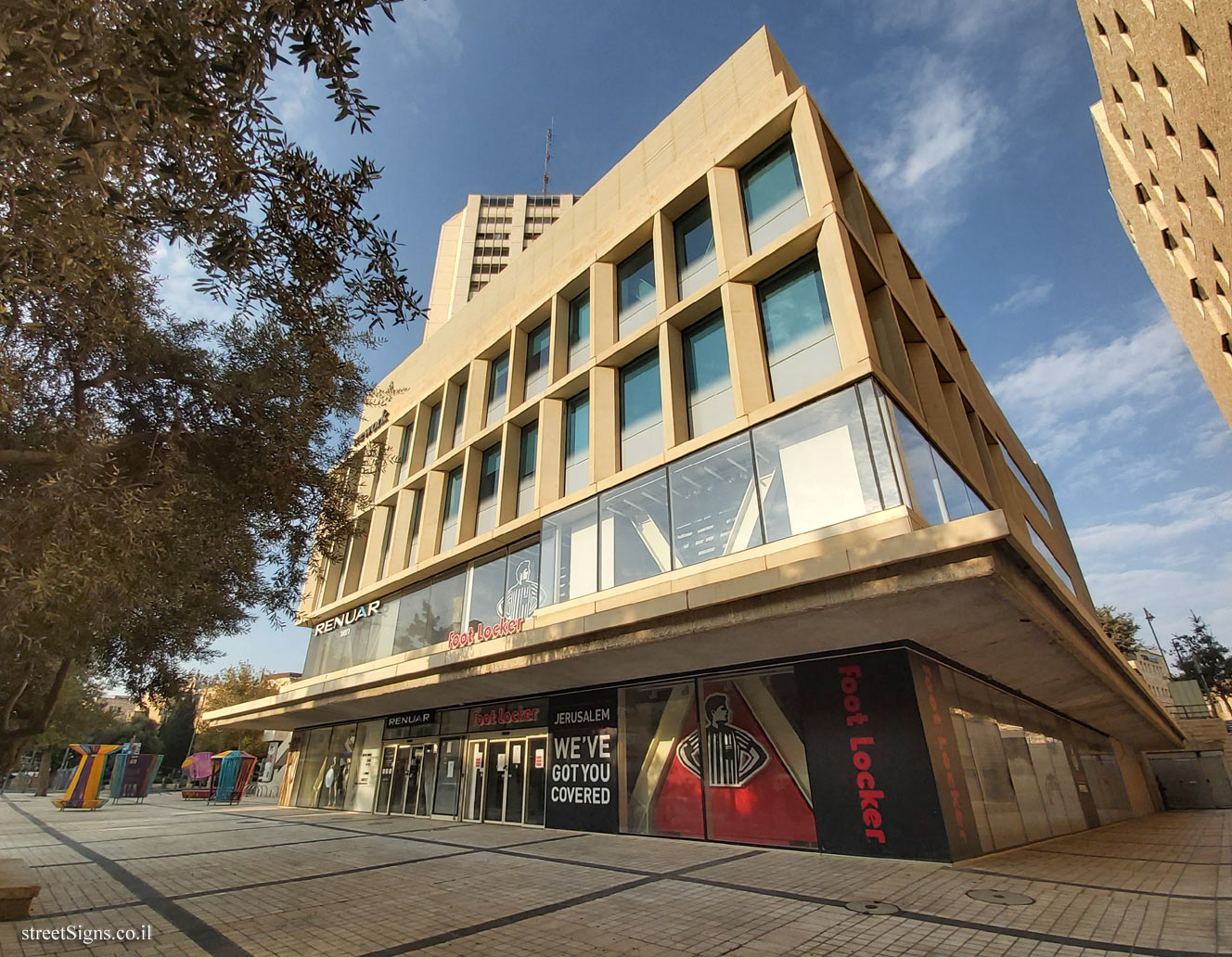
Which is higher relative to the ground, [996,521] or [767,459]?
[767,459]

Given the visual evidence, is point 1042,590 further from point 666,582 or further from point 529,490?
point 529,490

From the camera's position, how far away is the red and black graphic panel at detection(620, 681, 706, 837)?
473 inches

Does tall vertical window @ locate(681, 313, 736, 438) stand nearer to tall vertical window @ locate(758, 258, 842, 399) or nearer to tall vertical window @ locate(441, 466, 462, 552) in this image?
tall vertical window @ locate(758, 258, 842, 399)

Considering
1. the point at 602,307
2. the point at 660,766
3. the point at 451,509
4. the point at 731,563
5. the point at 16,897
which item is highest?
the point at 602,307

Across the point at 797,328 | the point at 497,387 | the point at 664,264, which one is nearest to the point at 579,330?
the point at 664,264

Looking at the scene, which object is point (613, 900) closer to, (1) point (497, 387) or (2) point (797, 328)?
(2) point (797, 328)

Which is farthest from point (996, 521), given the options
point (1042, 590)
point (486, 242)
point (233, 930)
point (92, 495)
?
point (486, 242)

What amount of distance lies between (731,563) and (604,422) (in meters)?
5.98

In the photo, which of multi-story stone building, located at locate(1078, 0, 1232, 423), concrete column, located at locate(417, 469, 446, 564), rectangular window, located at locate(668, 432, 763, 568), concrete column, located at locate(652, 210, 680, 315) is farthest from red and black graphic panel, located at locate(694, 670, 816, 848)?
multi-story stone building, located at locate(1078, 0, 1232, 423)

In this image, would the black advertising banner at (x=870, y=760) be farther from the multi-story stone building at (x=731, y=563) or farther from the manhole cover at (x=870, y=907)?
the manhole cover at (x=870, y=907)

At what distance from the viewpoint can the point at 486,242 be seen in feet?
199

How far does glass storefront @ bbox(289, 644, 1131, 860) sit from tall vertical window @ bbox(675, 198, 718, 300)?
31.8 ft

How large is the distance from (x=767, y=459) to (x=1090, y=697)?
14018 millimetres

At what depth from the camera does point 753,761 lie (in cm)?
1120
